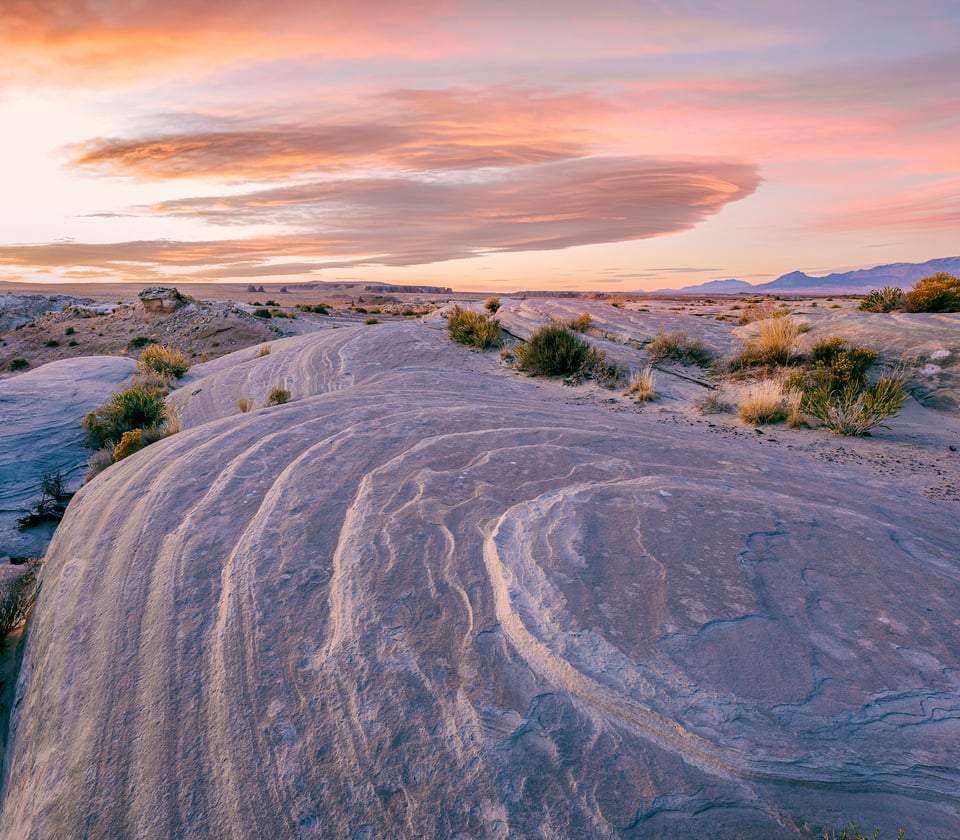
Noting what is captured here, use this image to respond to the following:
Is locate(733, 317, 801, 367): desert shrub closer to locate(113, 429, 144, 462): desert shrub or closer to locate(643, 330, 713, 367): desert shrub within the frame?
locate(643, 330, 713, 367): desert shrub

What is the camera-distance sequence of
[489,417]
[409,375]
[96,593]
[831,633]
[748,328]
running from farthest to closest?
[748,328], [409,375], [489,417], [96,593], [831,633]

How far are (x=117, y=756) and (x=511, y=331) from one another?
42.4 ft

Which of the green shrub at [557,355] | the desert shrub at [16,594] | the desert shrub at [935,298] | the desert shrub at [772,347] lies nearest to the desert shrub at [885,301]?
the desert shrub at [935,298]

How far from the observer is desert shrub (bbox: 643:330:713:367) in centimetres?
1239

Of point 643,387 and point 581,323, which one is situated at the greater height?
point 581,323

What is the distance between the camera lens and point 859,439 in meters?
7.59

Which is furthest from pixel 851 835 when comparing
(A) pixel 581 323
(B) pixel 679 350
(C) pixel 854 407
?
(A) pixel 581 323

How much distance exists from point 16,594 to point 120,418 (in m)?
6.50

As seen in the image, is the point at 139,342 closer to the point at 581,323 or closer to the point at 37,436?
the point at 37,436

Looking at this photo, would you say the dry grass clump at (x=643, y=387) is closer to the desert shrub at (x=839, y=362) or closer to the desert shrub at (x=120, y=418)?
the desert shrub at (x=839, y=362)

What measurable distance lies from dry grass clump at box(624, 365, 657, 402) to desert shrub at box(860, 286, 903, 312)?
34.1 ft

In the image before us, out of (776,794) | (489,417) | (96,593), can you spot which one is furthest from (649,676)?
(489,417)

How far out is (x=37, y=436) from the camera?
10281 millimetres

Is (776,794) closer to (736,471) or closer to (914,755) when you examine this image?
(914,755)
